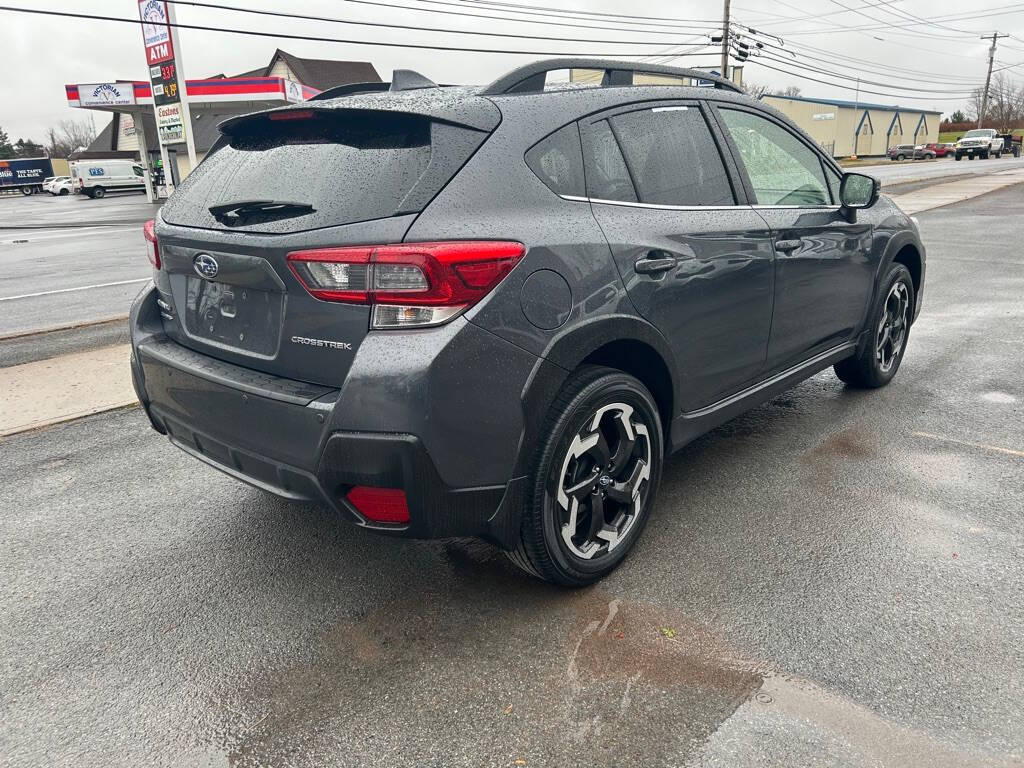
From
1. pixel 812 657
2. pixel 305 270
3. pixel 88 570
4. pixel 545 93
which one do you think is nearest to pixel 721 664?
pixel 812 657

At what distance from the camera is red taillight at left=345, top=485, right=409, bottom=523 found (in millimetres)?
2305

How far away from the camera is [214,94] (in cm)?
3906

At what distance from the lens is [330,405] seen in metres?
2.31

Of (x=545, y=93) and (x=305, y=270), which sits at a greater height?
(x=545, y=93)

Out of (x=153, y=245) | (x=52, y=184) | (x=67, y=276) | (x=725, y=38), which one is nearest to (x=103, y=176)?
(x=52, y=184)

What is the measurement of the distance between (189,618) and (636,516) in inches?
66.4

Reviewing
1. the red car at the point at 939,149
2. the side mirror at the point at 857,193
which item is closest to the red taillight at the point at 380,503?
the side mirror at the point at 857,193

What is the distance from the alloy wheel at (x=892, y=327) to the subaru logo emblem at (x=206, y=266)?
3.88 m

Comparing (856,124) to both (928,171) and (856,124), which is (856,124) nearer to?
(856,124)

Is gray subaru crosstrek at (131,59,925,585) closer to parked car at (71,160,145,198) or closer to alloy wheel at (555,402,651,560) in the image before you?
alloy wheel at (555,402,651,560)

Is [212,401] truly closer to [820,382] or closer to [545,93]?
[545,93]

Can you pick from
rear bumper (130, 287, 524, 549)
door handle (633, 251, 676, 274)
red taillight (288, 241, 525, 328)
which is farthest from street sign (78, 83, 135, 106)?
red taillight (288, 241, 525, 328)

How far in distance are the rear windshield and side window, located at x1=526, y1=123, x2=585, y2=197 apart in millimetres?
233

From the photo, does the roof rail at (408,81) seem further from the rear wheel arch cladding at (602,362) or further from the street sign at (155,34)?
the street sign at (155,34)
